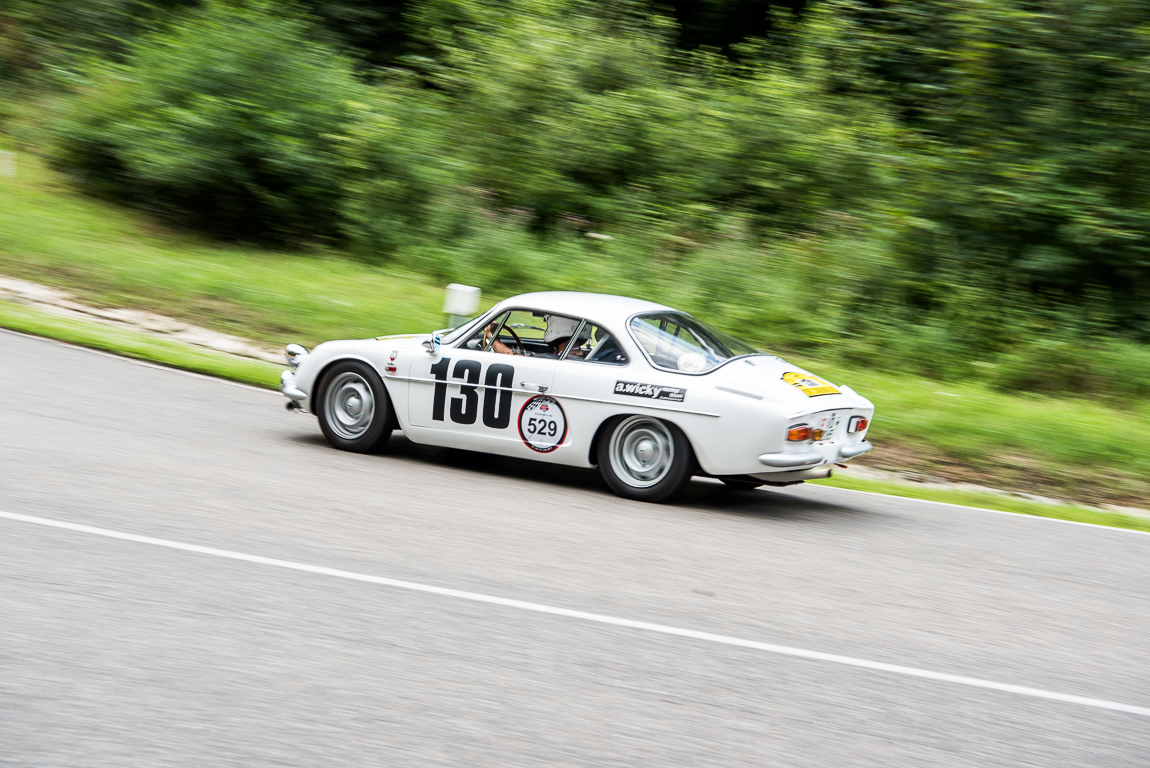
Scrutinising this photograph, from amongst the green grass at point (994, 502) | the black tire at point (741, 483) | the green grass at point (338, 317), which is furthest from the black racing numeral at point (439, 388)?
the green grass at point (338, 317)

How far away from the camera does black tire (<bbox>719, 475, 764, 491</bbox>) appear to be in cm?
769

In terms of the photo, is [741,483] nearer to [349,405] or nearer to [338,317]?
[349,405]

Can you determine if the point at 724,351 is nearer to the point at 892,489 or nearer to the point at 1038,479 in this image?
the point at 892,489

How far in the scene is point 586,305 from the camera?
308 inches

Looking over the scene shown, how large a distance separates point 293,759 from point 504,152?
15780mm

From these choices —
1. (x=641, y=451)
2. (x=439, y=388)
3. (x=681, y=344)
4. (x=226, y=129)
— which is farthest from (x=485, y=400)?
(x=226, y=129)

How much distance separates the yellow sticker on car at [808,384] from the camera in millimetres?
7258

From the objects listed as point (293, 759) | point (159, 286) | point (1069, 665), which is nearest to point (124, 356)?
point (159, 286)

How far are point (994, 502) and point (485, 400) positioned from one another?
443cm

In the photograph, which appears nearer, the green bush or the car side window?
the car side window

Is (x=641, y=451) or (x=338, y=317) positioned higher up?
(x=338, y=317)

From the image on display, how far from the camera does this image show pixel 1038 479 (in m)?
9.39

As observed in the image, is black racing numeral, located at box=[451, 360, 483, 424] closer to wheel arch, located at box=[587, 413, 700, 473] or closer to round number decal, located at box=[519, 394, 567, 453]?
round number decal, located at box=[519, 394, 567, 453]

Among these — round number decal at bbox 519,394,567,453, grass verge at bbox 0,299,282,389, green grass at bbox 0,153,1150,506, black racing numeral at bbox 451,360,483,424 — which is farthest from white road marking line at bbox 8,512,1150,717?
grass verge at bbox 0,299,282,389
